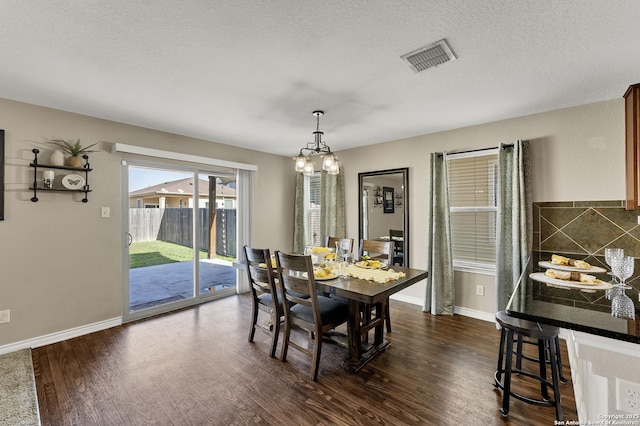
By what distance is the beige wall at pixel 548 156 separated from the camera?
2818mm

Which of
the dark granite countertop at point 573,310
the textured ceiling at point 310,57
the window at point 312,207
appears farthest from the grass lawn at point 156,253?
the dark granite countertop at point 573,310

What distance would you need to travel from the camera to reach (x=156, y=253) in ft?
12.6

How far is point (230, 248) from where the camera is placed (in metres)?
4.81

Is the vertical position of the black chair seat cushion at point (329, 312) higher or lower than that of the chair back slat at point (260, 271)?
lower

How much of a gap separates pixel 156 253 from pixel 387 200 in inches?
A: 135

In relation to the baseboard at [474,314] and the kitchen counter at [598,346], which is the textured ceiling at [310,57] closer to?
the kitchen counter at [598,346]

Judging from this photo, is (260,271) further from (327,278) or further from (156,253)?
(156,253)

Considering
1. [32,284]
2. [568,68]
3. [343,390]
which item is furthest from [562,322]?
[32,284]

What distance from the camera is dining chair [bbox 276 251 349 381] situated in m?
2.23

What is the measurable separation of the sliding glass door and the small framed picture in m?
2.50

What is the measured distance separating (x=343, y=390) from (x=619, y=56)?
3.16 metres

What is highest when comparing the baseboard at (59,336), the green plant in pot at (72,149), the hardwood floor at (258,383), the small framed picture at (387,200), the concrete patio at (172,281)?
the green plant in pot at (72,149)

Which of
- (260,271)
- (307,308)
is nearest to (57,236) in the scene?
(260,271)

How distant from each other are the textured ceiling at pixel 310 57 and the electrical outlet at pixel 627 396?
1.83 m
